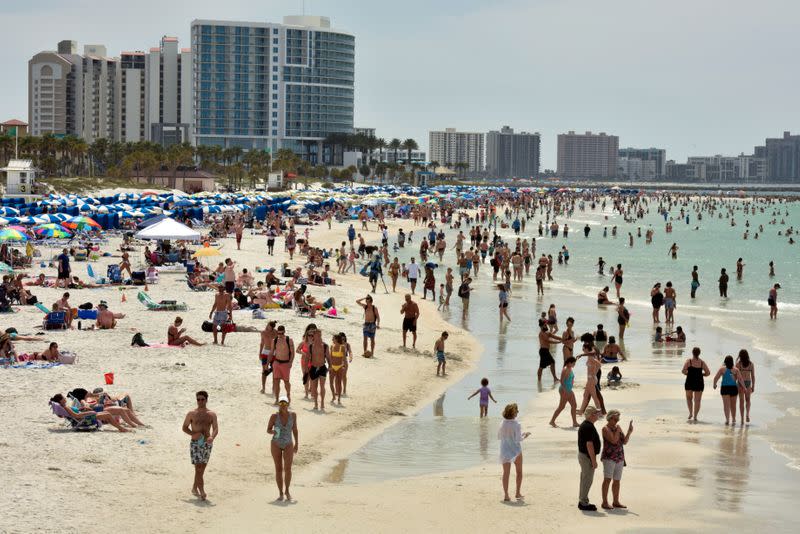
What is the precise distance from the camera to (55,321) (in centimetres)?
1922

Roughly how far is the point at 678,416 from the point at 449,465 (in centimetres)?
470

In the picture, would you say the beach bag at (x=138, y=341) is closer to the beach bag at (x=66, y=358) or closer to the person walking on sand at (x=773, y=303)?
the beach bag at (x=66, y=358)

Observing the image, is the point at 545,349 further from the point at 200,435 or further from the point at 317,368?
the point at 200,435

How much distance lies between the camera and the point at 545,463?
498 inches

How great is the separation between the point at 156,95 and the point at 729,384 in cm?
16663

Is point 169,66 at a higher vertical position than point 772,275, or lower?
higher

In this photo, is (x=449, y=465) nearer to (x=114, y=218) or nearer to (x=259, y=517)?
(x=259, y=517)

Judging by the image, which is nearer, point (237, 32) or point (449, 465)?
point (449, 465)

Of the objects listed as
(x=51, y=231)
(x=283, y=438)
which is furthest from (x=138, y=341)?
(x=51, y=231)

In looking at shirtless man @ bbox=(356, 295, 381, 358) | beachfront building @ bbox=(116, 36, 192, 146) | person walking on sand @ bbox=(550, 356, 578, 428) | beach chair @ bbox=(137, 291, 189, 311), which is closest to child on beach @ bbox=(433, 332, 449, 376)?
shirtless man @ bbox=(356, 295, 381, 358)

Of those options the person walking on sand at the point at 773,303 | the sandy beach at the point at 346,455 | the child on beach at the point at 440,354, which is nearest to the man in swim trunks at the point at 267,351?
the sandy beach at the point at 346,455

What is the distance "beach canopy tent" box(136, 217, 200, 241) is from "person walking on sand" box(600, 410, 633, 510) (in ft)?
Result: 69.5

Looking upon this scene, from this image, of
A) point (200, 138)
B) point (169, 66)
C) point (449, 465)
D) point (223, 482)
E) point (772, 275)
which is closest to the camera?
point (223, 482)

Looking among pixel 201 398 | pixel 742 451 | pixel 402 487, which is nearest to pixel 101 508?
pixel 201 398
